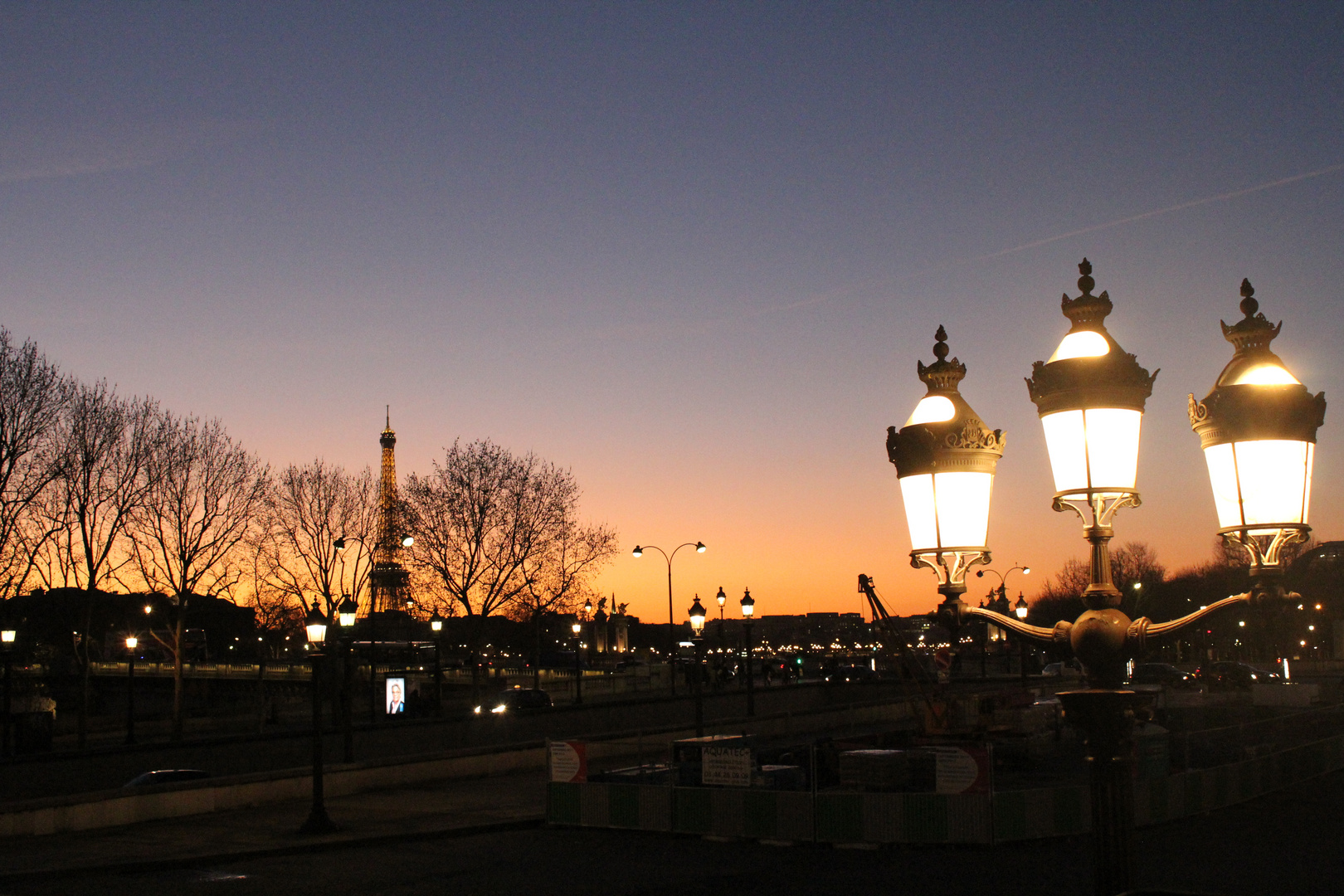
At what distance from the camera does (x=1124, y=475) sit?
15.7 feet

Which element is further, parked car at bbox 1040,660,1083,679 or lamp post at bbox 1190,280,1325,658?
parked car at bbox 1040,660,1083,679

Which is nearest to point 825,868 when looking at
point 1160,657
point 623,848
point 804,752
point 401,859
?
point 623,848

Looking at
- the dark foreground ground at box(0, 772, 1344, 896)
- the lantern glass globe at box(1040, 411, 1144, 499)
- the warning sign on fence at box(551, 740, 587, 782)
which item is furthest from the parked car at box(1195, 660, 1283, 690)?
the lantern glass globe at box(1040, 411, 1144, 499)

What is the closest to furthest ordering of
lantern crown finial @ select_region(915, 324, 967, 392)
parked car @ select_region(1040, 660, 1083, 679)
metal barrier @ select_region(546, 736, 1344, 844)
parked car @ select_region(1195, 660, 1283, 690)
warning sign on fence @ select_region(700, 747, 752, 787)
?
lantern crown finial @ select_region(915, 324, 967, 392), metal barrier @ select_region(546, 736, 1344, 844), warning sign on fence @ select_region(700, 747, 752, 787), parked car @ select_region(1195, 660, 1283, 690), parked car @ select_region(1040, 660, 1083, 679)

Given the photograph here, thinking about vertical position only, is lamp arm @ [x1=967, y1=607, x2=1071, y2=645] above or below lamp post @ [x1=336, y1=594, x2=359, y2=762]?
above

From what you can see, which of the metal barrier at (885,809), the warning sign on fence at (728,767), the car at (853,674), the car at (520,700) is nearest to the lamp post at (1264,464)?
the metal barrier at (885,809)

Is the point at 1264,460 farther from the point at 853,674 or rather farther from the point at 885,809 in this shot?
the point at 853,674

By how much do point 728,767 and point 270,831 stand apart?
9.16 metres

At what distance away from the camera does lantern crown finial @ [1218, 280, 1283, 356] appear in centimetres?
496

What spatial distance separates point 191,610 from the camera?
183 feet

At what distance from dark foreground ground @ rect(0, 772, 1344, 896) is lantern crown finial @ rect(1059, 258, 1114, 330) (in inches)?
465

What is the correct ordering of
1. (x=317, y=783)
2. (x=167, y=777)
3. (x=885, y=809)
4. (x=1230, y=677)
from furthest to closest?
(x=1230, y=677), (x=167, y=777), (x=317, y=783), (x=885, y=809)

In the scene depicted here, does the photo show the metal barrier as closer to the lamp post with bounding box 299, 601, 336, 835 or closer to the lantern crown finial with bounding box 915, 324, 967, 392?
the lamp post with bounding box 299, 601, 336, 835

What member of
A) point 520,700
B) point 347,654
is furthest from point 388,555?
point 347,654
